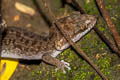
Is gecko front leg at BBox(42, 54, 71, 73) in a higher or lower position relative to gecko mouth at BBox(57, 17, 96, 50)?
lower

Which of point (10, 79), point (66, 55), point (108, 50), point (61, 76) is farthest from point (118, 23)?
point (10, 79)

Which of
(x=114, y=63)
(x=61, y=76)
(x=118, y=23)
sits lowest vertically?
(x=61, y=76)

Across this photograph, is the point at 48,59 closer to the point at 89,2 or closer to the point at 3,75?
the point at 3,75

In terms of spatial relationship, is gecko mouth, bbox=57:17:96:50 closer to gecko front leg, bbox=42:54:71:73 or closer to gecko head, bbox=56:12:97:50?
gecko head, bbox=56:12:97:50

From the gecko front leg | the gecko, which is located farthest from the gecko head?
the gecko front leg

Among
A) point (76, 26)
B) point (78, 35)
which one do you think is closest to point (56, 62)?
point (78, 35)

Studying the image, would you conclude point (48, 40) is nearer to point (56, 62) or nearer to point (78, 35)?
point (56, 62)

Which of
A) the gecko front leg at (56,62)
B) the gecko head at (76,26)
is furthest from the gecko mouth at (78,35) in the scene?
the gecko front leg at (56,62)

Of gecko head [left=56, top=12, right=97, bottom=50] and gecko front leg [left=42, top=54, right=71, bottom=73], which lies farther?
gecko head [left=56, top=12, right=97, bottom=50]
